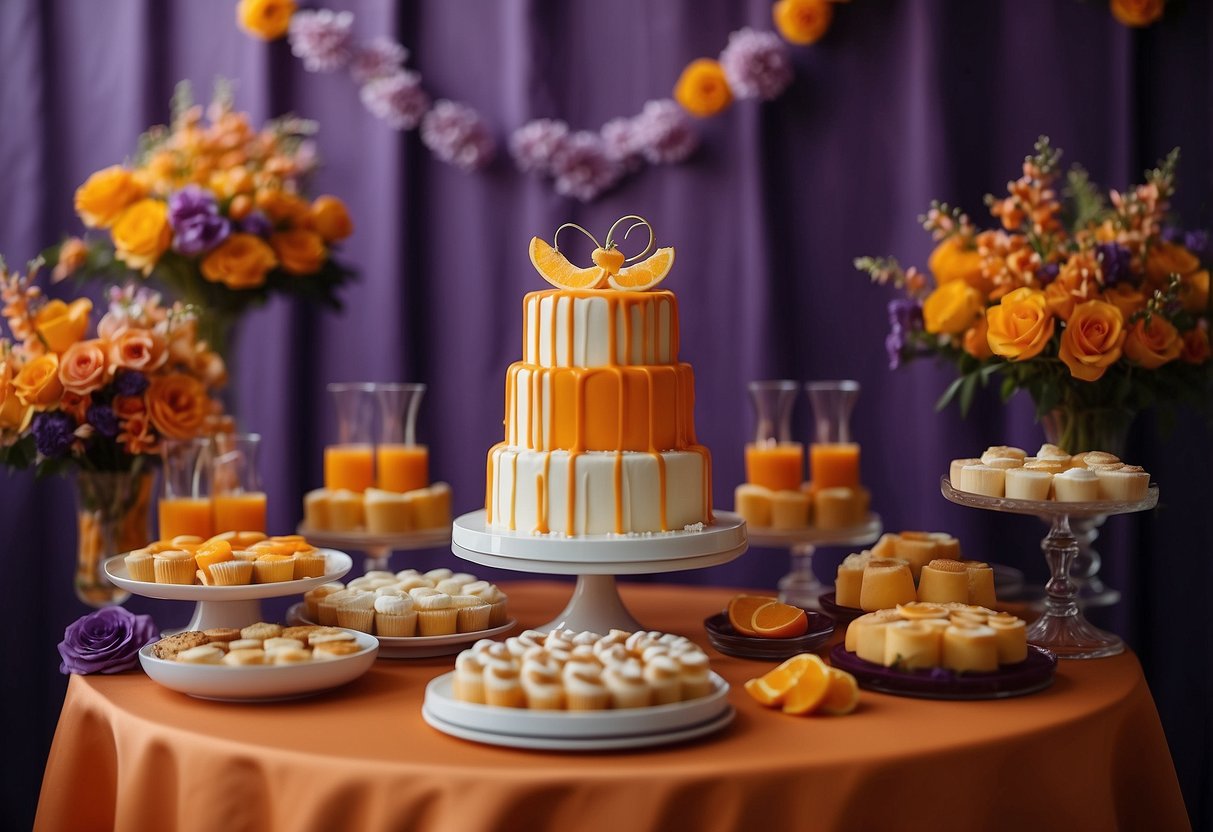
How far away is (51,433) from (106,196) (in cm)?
76

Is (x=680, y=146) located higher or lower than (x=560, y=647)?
higher

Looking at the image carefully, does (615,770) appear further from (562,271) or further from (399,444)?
(399,444)

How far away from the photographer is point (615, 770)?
5.69 ft

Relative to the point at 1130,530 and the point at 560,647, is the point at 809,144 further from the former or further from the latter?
the point at 560,647

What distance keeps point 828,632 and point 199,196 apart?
1881 mm

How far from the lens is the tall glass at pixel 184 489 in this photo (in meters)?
2.81

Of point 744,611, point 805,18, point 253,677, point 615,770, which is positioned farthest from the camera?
point 805,18

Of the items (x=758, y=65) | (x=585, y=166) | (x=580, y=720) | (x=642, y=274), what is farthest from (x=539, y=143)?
(x=580, y=720)

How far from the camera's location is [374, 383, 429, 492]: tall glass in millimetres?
3189

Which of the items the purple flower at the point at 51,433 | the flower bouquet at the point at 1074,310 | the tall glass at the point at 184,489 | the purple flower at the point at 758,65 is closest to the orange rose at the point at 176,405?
the tall glass at the point at 184,489

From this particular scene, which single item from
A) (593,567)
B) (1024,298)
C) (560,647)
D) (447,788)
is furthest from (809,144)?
(447,788)

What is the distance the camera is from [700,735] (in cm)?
186

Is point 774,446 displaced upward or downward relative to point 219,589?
upward

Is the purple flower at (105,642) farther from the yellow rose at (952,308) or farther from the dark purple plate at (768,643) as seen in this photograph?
the yellow rose at (952,308)
